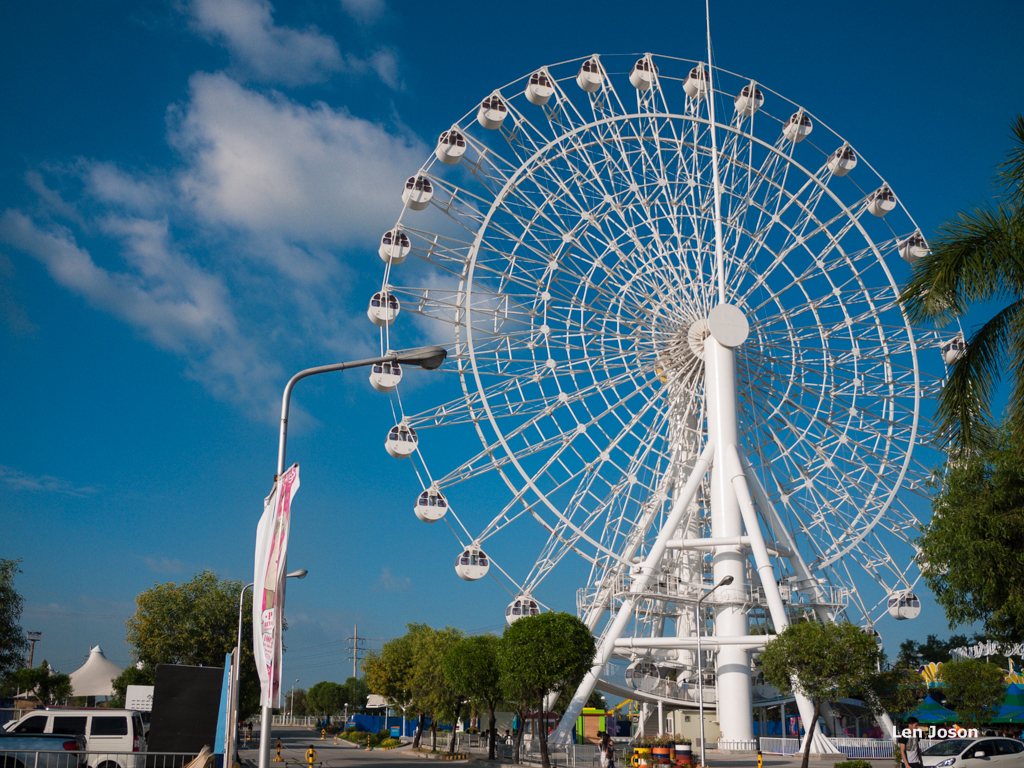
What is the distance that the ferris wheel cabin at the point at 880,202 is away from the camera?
38500mm

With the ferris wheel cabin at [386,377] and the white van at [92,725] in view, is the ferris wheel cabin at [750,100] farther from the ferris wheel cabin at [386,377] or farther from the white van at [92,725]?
the white van at [92,725]

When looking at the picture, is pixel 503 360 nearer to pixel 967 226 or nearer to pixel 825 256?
pixel 825 256

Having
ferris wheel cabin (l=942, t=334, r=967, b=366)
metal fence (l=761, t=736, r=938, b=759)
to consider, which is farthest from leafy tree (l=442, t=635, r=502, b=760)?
ferris wheel cabin (l=942, t=334, r=967, b=366)

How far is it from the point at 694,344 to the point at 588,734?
1245 inches

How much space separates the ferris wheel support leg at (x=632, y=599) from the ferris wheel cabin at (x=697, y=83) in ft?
52.7

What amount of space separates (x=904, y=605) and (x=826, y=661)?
11.6 metres

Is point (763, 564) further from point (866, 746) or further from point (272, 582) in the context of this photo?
point (272, 582)

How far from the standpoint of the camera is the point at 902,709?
30.8 meters

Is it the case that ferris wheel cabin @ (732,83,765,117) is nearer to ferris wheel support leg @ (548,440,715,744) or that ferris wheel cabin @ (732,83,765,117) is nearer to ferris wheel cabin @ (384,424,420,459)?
ferris wheel support leg @ (548,440,715,744)

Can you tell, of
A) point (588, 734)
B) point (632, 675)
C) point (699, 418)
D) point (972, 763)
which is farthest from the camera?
point (588, 734)

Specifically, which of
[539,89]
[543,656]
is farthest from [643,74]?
[543,656]

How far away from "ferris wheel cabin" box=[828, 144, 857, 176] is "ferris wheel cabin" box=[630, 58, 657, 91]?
8705 millimetres

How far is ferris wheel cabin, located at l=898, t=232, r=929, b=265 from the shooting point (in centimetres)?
3747

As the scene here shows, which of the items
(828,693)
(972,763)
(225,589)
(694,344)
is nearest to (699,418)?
(694,344)
